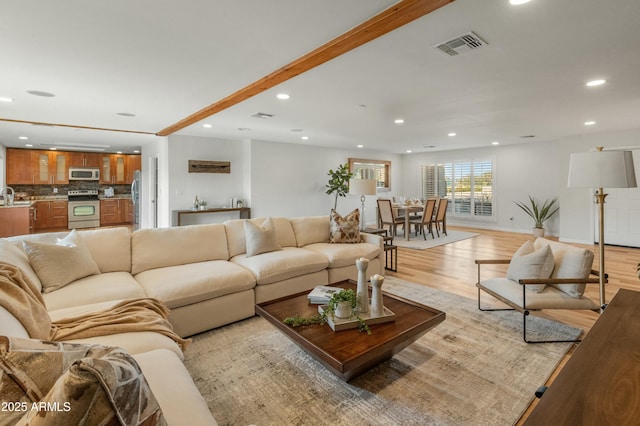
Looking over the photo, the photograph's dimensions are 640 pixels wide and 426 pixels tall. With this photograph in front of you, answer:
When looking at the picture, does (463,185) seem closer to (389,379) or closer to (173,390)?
(389,379)

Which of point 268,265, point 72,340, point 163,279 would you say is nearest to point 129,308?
point 72,340

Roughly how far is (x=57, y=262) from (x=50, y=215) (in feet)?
27.4

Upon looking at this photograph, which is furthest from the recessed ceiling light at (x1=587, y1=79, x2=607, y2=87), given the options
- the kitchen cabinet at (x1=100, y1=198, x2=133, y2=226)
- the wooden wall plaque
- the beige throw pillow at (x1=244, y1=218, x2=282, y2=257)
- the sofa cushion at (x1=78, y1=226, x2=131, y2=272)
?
the kitchen cabinet at (x1=100, y1=198, x2=133, y2=226)

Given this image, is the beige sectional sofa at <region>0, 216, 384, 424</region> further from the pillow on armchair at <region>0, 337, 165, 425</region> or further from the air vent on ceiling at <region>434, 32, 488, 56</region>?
the air vent on ceiling at <region>434, 32, 488, 56</region>

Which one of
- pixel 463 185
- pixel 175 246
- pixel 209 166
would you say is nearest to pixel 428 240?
pixel 463 185

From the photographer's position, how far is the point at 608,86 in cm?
336

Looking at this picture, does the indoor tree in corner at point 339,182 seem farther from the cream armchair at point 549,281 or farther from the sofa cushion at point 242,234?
the cream armchair at point 549,281

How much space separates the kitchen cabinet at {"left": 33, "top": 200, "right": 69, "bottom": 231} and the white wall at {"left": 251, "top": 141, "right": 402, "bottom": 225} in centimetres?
601

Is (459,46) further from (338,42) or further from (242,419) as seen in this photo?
(242,419)

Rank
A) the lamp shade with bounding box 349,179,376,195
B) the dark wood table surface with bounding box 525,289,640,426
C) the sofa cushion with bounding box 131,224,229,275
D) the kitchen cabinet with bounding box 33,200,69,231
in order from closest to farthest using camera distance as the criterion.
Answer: the dark wood table surface with bounding box 525,289,640,426
the sofa cushion with bounding box 131,224,229,275
the lamp shade with bounding box 349,179,376,195
the kitchen cabinet with bounding box 33,200,69,231

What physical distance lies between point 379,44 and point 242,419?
271cm

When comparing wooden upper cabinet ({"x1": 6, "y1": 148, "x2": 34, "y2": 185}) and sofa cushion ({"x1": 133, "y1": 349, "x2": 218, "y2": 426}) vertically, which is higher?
wooden upper cabinet ({"x1": 6, "y1": 148, "x2": 34, "y2": 185})

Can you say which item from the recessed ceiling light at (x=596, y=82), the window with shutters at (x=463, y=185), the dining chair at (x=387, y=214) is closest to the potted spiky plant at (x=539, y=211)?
the window with shutters at (x=463, y=185)

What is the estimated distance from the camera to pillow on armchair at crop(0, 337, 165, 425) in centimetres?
60
